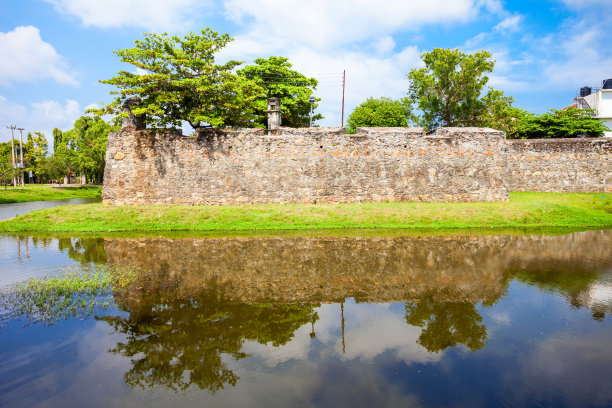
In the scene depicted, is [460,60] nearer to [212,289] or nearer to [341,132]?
[341,132]

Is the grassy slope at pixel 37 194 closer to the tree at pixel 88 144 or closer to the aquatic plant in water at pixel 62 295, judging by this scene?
the tree at pixel 88 144

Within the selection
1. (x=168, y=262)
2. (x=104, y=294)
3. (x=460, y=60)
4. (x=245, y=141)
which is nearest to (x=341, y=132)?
(x=245, y=141)

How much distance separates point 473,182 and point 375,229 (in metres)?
7.67

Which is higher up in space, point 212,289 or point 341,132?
point 341,132

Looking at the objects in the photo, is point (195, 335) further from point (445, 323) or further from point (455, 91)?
point (455, 91)

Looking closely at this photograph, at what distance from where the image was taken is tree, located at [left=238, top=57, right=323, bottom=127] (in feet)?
112

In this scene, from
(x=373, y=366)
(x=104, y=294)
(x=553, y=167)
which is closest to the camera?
(x=373, y=366)

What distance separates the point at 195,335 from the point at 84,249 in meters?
7.60

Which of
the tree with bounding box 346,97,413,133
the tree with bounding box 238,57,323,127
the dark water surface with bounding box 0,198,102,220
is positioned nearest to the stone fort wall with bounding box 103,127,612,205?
the dark water surface with bounding box 0,198,102,220

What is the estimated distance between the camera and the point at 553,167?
73.4 feet

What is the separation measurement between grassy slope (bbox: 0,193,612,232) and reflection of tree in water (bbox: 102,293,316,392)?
24.7 feet

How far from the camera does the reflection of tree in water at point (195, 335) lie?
397 cm

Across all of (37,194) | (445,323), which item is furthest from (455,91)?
(37,194)

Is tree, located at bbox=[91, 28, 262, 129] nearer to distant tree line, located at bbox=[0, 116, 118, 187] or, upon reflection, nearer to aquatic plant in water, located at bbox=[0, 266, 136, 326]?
aquatic plant in water, located at bbox=[0, 266, 136, 326]
